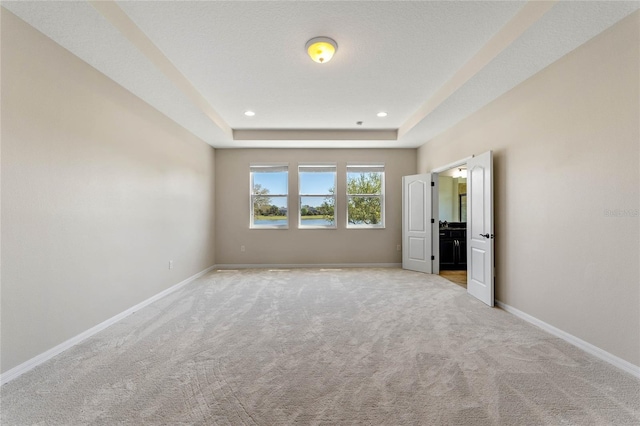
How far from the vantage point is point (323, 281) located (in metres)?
4.87

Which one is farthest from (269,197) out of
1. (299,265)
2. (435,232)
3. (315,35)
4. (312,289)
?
(315,35)

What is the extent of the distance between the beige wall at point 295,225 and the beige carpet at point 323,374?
108 inches

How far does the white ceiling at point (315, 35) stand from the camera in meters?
2.18

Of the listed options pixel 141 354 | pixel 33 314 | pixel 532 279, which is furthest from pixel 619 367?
pixel 33 314

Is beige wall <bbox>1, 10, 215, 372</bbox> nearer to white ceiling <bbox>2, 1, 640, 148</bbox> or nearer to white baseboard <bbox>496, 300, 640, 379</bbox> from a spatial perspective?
white ceiling <bbox>2, 1, 640, 148</bbox>

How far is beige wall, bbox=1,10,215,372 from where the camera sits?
204cm

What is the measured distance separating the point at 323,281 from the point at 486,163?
3125mm

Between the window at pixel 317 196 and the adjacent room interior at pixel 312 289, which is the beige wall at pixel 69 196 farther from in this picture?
the window at pixel 317 196

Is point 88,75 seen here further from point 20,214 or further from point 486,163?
point 486,163

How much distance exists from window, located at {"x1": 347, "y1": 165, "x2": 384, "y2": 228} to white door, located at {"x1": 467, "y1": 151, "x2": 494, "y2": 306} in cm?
237

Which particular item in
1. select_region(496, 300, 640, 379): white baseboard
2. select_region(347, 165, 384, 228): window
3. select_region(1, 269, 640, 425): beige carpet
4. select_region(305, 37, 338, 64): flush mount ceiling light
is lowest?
select_region(1, 269, 640, 425): beige carpet

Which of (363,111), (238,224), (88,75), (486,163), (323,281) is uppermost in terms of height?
(363,111)

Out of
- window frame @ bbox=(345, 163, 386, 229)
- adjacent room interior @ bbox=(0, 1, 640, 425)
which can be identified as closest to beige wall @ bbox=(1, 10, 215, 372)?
adjacent room interior @ bbox=(0, 1, 640, 425)

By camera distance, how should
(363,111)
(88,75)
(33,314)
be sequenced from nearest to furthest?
(33,314)
(88,75)
(363,111)
